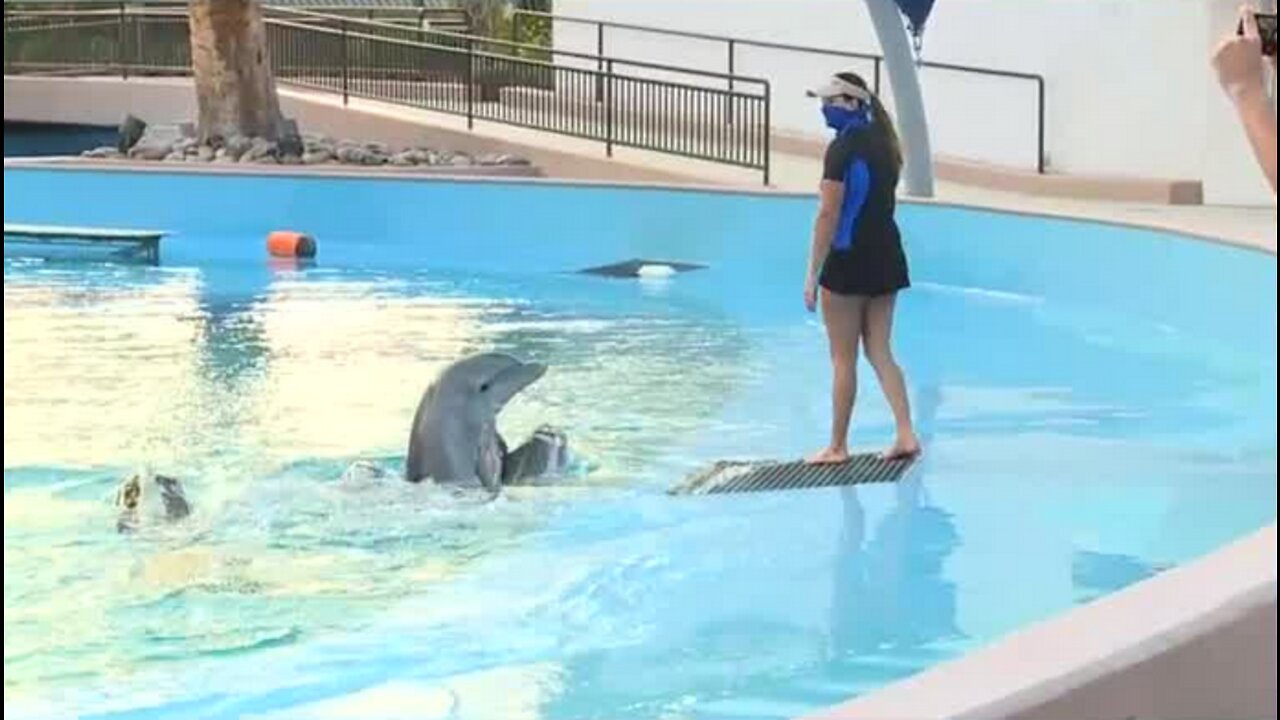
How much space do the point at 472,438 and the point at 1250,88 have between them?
5.81m

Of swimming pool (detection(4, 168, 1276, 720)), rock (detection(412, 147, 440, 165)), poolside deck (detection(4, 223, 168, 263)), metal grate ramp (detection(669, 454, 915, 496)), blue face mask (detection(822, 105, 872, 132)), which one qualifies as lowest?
swimming pool (detection(4, 168, 1276, 720))

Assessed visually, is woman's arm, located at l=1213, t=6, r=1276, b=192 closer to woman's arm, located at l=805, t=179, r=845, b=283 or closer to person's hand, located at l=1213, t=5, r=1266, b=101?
person's hand, located at l=1213, t=5, r=1266, b=101

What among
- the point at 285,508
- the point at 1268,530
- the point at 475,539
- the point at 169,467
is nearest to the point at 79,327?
the point at 169,467

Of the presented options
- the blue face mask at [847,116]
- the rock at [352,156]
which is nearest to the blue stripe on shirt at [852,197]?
the blue face mask at [847,116]

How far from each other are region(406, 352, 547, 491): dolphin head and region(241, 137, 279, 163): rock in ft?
42.5

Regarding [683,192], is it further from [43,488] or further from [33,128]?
[33,128]

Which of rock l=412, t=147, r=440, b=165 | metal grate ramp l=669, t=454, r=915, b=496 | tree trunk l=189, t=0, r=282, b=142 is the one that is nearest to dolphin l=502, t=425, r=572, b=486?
metal grate ramp l=669, t=454, r=915, b=496

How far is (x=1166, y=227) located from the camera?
1417 centimetres

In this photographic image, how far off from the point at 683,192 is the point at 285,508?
9.73 m

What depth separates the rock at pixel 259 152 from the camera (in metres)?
20.9

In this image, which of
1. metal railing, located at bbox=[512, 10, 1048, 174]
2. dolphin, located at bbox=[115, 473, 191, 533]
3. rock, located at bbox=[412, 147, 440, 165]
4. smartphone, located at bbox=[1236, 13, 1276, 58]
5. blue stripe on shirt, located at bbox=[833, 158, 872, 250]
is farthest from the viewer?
rock, located at bbox=[412, 147, 440, 165]

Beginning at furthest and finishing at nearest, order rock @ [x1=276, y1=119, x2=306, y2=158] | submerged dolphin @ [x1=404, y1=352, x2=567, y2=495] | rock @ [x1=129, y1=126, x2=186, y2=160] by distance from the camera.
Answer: rock @ [x1=129, y1=126, x2=186, y2=160]
rock @ [x1=276, y1=119, x2=306, y2=158]
submerged dolphin @ [x1=404, y1=352, x2=567, y2=495]

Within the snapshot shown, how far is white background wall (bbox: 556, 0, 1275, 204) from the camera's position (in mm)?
17594

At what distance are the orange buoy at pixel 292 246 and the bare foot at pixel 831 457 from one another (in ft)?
32.1
